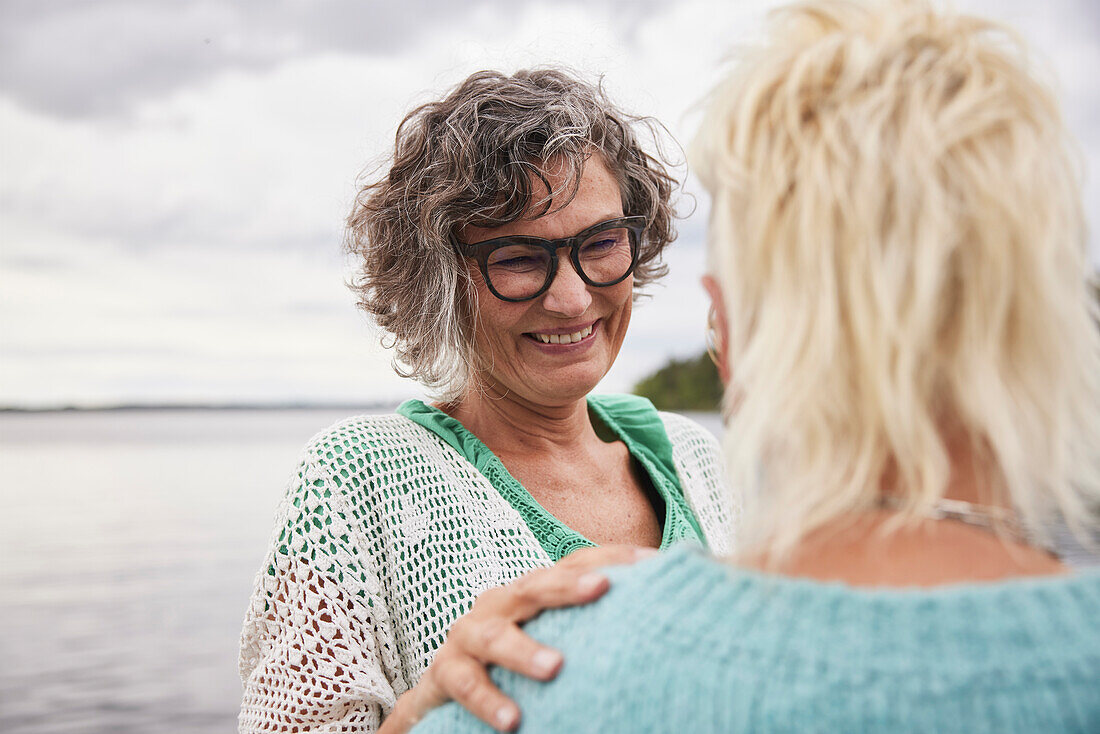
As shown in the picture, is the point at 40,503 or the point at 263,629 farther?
the point at 40,503

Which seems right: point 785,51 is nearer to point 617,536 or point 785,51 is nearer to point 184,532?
point 617,536

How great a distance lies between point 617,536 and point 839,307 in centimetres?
160

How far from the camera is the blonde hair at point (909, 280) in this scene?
2.95ft

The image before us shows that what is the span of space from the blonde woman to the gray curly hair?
52.1 inches

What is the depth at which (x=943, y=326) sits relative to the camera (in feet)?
3.05

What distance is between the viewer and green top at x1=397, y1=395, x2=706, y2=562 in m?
2.23

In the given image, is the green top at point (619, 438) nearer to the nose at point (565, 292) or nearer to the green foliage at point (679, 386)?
the nose at point (565, 292)

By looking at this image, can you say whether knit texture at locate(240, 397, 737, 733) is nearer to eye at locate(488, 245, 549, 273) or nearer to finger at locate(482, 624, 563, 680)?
eye at locate(488, 245, 549, 273)

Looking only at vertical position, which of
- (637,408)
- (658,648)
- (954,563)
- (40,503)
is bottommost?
(40,503)

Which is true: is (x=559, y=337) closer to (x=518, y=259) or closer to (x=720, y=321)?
(x=518, y=259)

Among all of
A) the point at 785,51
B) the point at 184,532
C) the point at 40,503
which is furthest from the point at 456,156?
the point at 40,503

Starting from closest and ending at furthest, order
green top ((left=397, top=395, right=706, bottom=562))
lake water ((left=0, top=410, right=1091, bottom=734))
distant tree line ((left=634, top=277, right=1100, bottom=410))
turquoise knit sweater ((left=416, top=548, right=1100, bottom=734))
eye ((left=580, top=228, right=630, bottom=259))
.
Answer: turquoise knit sweater ((left=416, top=548, right=1100, bottom=734)), green top ((left=397, top=395, right=706, bottom=562)), eye ((left=580, top=228, right=630, bottom=259)), lake water ((left=0, top=410, right=1091, bottom=734)), distant tree line ((left=634, top=277, right=1100, bottom=410))

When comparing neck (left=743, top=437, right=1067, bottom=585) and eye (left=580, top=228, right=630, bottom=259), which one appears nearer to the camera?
neck (left=743, top=437, right=1067, bottom=585)

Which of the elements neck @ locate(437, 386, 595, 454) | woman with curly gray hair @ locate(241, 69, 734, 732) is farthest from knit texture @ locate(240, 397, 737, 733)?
neck @ locate(437, 386, 595, 454)
